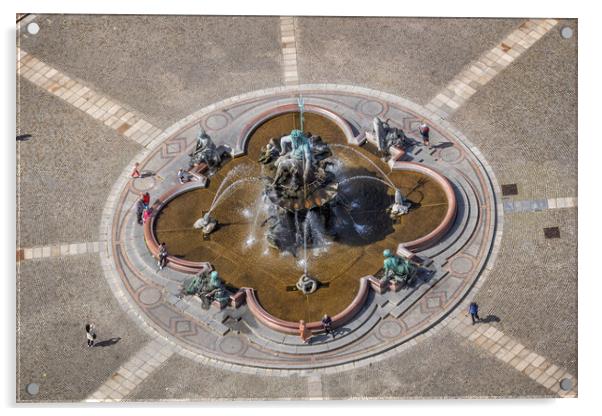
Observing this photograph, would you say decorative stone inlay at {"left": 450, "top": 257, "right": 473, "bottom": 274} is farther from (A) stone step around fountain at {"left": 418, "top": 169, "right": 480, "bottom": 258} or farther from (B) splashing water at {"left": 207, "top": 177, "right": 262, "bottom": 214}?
(B) splashing water at {"left": 207, "top": 177, "right": 262, "bottom": 214}

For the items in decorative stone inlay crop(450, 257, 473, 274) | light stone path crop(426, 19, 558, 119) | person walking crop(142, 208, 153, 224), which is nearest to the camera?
decorative stone inlay crop(450, 257, 473, 274)

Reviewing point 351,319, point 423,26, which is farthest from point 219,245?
point 423,26

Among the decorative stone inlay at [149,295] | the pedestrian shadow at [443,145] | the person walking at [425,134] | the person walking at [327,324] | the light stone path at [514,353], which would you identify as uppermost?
the person walking at [425,134]

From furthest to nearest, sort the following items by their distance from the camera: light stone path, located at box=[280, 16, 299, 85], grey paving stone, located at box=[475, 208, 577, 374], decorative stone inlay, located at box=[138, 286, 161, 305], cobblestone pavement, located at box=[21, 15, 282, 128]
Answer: light stone path, located at box=[280, 16, 299, 85]
cobblestone pavement, located at box=[21, 15, 282, 128]
decorative stone inlay, located at box=[138, 286, 161, 305]
grey paving stone, located at box=[475, 208, 577, 374]

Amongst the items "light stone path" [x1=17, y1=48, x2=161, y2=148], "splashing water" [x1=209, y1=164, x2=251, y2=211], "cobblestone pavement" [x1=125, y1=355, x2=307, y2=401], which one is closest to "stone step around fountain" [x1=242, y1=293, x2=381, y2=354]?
"cobblestone pavement" [x1=125, y1=355, x2=307, y2=401]

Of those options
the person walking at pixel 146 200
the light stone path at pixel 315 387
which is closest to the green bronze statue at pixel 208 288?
the person walking at pixel 146 200

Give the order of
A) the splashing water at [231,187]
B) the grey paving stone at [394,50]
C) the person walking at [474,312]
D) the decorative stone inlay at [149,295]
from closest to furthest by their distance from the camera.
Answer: the person walking at [474,312] < the decorative stone inlay at [149,295] < the splashing water at [231,187] < the grey paving stone at [394,50]

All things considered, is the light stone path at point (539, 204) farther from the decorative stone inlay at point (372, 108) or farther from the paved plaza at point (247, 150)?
the decorative stone inlay at point (372, 108)
